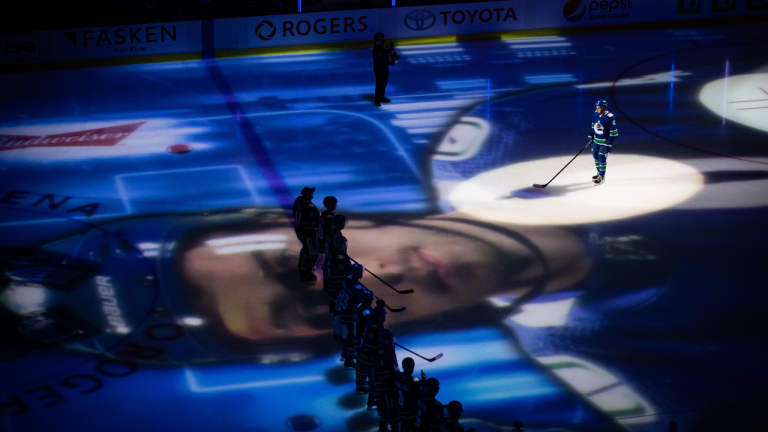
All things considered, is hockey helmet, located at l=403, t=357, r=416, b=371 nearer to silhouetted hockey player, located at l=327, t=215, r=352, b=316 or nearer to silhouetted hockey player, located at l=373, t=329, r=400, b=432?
silhouetted hockey player, located at l=373, t=329, r=400, b=432

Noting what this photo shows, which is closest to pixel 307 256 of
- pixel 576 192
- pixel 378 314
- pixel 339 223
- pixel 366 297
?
pixel 339 223

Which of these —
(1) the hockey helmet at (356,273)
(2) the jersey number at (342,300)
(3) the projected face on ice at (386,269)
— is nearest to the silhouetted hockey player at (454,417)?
(2) the jersey number at (342,300)

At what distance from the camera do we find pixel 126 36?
1767 centimetres

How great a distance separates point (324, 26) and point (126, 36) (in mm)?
4009

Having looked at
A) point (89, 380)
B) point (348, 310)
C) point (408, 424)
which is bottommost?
point (408, 424)

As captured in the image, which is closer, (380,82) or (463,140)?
(463,140)

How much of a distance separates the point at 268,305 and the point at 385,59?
663cm

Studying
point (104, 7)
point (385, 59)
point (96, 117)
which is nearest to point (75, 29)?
point (104, 7)

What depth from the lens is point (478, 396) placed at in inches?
300

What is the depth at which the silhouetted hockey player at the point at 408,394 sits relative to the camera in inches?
258

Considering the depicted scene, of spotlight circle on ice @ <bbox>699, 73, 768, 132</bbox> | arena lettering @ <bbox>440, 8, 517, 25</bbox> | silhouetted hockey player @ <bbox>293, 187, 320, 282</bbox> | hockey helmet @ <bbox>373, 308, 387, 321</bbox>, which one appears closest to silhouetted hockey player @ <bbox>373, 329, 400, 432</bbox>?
hockey helmet @ <bbox>373, 308, 387, 321</bbox>

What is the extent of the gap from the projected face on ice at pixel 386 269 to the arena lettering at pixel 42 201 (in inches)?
76.3

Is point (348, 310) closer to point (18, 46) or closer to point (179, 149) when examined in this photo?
point (179, 149)

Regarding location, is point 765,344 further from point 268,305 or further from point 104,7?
point 104,7
